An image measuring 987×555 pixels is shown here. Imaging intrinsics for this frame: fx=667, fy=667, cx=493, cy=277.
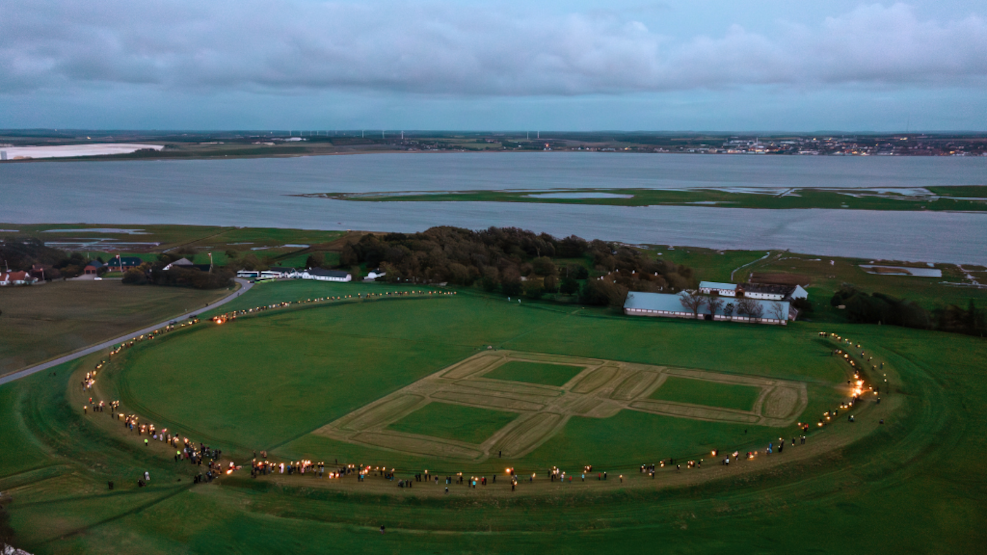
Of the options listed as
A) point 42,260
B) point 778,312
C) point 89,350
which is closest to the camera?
point 89,350

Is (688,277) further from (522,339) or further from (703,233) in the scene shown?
(703,233)

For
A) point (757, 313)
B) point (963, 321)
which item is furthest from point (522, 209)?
point (963, 321)

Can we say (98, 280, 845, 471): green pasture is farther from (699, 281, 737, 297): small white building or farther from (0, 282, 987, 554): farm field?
(699, 281, 737, 297): small white building

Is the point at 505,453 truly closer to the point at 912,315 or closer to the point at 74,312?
the point at 912,315

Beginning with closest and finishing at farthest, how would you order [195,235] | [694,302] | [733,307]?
[733,307]
[694,302]
[195,235]

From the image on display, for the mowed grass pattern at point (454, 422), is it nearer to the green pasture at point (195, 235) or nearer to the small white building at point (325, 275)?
the small white building at point (325, 275)

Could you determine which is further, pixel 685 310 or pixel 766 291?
pixel 766 291

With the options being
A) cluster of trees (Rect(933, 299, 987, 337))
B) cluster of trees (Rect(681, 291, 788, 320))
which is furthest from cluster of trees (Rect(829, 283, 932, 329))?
cluster of trees (Rect(681, 291, 788, 320))

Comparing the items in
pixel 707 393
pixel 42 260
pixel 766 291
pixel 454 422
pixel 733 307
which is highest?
pixel 42 260

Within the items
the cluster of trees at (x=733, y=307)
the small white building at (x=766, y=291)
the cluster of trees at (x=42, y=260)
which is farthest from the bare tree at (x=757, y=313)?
the cluster of trees at (x=42, y=260)
